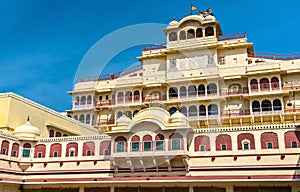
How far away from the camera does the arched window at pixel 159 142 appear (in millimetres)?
33425

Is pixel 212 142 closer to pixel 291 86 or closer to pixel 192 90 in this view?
pixel 192 90

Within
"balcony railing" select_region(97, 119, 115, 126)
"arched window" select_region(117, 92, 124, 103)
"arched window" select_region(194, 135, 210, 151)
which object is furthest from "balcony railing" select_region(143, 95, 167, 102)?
"arched window" select_region(194, 135, 210, 151)

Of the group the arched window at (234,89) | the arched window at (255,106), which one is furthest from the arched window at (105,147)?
the arched window at (255,106)

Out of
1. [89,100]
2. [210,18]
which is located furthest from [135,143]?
[210,18]

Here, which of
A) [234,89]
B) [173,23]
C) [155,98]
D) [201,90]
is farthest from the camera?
[173,23]

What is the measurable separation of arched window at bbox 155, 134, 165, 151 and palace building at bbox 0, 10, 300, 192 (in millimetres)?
93

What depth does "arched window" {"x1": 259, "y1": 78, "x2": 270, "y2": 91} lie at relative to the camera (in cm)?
4373

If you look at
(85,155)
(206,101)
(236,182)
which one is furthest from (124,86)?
(236,182)

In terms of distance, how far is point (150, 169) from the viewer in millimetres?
34125

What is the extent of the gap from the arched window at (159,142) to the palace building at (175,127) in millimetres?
93

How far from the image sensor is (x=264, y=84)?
44.0 metres

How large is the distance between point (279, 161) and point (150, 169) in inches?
447

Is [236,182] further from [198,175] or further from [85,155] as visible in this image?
[85,155]

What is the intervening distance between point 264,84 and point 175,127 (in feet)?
53.2
